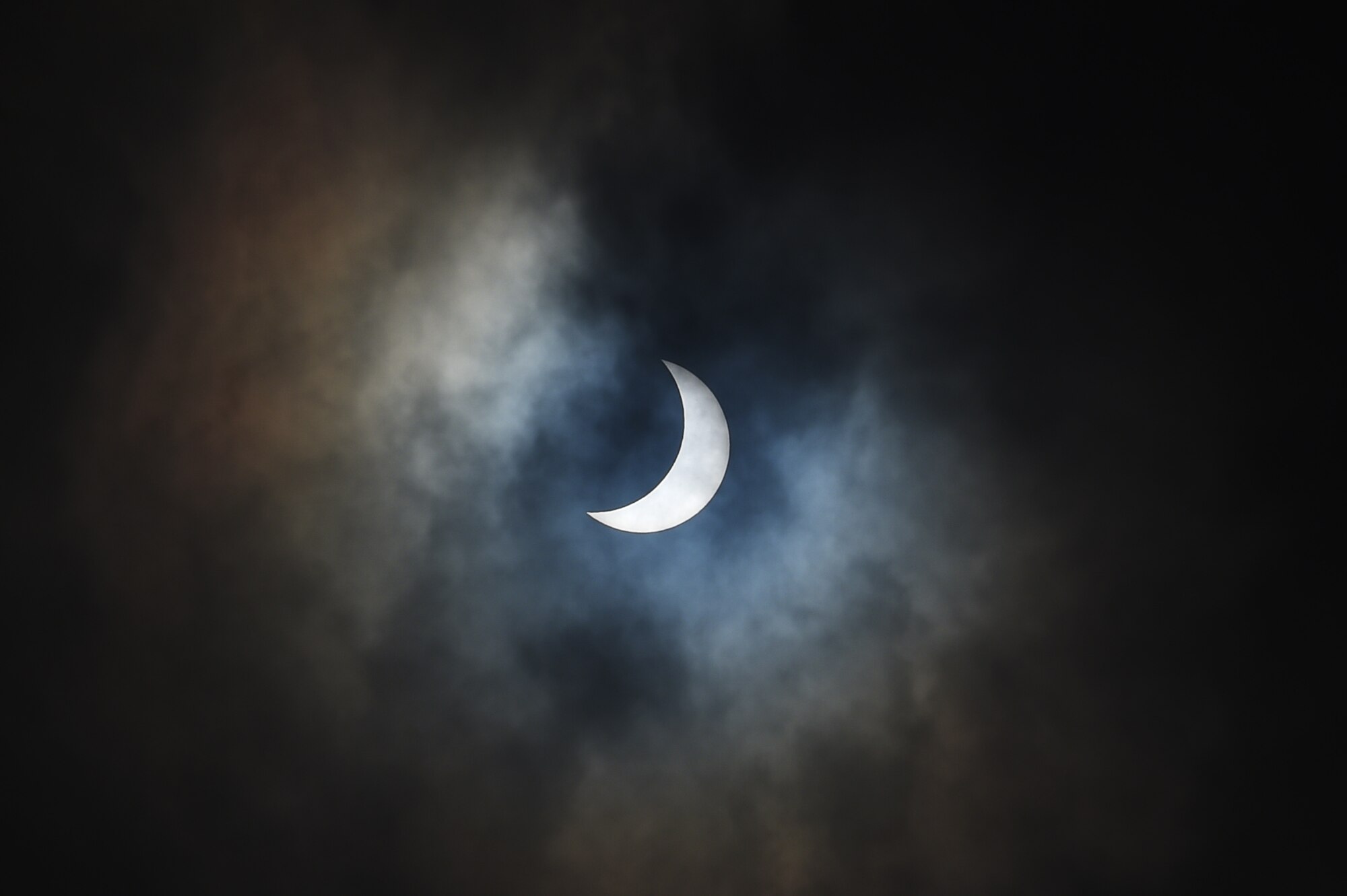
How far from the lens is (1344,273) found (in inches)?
247

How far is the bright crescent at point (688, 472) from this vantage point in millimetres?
6551

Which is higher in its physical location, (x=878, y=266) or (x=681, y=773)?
(x=878, y=266)

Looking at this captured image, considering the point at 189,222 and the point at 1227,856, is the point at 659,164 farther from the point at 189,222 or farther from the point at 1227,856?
the point at 1227,856

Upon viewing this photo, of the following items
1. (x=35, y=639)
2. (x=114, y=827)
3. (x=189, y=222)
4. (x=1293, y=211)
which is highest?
(x=1293, y=211)

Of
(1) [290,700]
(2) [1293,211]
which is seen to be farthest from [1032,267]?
(1) [290,700]

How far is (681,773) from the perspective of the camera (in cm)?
702

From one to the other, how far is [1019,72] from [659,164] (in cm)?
261

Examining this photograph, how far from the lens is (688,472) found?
21.6 ft

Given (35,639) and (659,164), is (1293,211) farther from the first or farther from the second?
(35,639)

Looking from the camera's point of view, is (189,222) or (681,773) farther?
(681,773)

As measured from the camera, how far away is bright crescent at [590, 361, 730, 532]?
6551mm

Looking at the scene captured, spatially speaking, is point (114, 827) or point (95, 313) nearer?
point (95, 313)

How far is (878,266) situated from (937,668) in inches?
122

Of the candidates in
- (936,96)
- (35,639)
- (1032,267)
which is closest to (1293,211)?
(1032,267)
